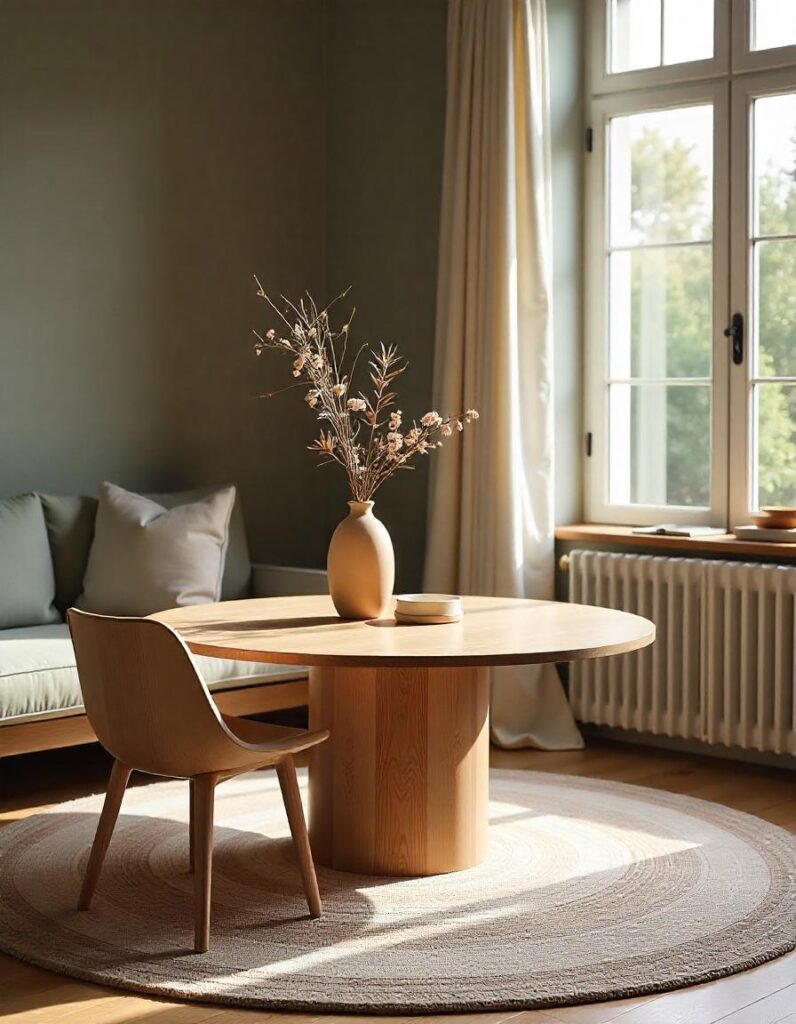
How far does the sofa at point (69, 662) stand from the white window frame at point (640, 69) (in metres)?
A: 2.08

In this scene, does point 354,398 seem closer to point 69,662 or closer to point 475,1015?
point 69,662

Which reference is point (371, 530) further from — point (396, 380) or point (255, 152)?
point (255, 152)

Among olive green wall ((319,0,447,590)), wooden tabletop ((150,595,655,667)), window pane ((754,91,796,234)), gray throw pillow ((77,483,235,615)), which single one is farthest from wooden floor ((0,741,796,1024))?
olive green wall ((319,0,447,590))

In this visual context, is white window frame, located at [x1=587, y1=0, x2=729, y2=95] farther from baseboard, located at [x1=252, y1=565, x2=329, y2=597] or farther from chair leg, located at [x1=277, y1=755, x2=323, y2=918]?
chair leg, located at [x1=277, y1=755, x2=323, y2=918]

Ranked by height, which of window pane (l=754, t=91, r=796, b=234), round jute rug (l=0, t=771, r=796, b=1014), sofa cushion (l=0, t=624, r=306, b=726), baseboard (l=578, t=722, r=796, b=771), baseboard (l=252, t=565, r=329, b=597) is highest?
window pane (l=754, t=91, r=796, b=234)

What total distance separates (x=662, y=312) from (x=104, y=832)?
2872mm

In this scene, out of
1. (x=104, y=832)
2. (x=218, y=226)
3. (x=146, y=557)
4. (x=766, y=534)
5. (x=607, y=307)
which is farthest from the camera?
(x=218, y=226)

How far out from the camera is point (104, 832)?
10.6ft

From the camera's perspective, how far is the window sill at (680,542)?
4.55m

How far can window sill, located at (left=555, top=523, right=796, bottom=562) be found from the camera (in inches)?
179

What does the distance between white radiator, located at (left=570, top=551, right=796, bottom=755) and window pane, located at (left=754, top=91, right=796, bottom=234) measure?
1172 mm

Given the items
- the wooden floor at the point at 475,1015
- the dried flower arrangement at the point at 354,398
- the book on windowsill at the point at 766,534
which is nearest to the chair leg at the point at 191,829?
the wooden floor at the point at 475,1015

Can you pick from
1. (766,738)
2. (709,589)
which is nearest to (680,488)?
(709,589)

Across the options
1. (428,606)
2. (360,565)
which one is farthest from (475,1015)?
(360,565)
